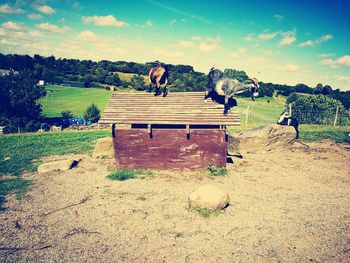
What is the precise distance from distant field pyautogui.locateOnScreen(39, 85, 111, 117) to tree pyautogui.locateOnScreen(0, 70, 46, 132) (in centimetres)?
611

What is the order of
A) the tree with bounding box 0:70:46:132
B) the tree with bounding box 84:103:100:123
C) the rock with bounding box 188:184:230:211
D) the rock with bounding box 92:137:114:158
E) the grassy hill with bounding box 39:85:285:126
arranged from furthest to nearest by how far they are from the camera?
the grassy hill with bounding box 39:85:285:126
the tree with bounding box 84:103:100:123
the tree with bounding box 0:70:46:132
the rock with bounding box 92:137:114:158
the rock with bounding box 188:184:230:211

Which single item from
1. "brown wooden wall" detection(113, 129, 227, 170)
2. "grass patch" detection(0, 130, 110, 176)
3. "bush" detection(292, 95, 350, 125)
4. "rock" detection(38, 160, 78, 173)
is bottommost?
"grass patch" detection(0, 130, 110, 176)

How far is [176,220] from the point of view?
799 centimetres

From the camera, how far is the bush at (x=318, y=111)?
25328 millimetres

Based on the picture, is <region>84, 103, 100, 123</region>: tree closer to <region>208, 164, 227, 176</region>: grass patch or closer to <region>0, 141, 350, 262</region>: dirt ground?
<region>0, 141, 350, 262</region>: dirt ground

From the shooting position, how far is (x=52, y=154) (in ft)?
54.1

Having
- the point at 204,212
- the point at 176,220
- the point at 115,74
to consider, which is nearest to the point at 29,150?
the point at 176,220

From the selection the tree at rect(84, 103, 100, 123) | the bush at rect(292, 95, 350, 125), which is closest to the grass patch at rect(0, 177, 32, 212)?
the tree at rect(84, 103, 100, 123)

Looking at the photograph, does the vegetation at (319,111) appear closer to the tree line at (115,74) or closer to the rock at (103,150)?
the rock at (103,150)

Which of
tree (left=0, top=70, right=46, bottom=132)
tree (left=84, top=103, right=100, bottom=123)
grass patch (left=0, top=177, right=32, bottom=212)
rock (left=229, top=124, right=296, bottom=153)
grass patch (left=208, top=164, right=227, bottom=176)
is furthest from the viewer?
tree (left=84, top=103, right=100, bottom=123)

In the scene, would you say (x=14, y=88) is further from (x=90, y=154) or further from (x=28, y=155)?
(x=90, y=154)

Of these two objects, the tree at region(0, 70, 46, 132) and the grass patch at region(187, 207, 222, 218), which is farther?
the tree at region(0, 70, 46, 132)

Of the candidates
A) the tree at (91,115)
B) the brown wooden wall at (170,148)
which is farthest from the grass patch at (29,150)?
the tree at (91,115)

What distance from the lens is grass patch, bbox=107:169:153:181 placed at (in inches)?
454
